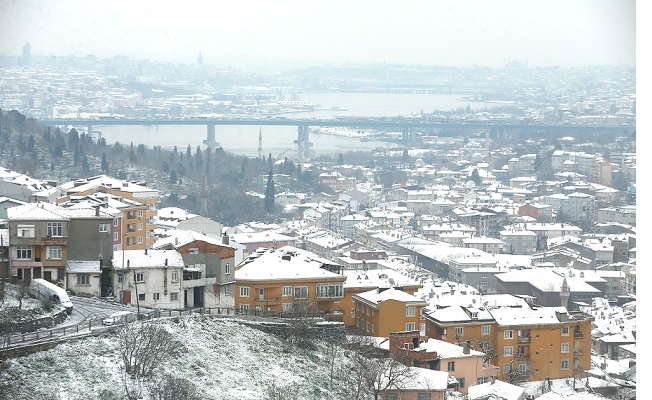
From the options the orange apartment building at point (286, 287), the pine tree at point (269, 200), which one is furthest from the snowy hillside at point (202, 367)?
the pine tree at point (269, 200)

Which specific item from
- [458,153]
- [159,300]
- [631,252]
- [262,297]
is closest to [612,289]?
[631,252]

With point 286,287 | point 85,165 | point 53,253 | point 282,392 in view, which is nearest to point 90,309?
point 53,253

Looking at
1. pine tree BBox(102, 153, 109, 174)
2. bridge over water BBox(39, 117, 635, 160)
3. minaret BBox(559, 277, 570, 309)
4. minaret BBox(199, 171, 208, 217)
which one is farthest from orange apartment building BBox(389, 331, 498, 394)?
bridge over water BBox(39, 117, 635, 160)

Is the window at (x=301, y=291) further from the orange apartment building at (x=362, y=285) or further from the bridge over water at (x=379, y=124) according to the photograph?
the bridge over water at (x=379, y=124)

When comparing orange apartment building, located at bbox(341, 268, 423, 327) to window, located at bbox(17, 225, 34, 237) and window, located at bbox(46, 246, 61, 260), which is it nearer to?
window, located at bbox(46, 246, 61, 260)

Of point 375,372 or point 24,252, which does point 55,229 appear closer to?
point 24,252
